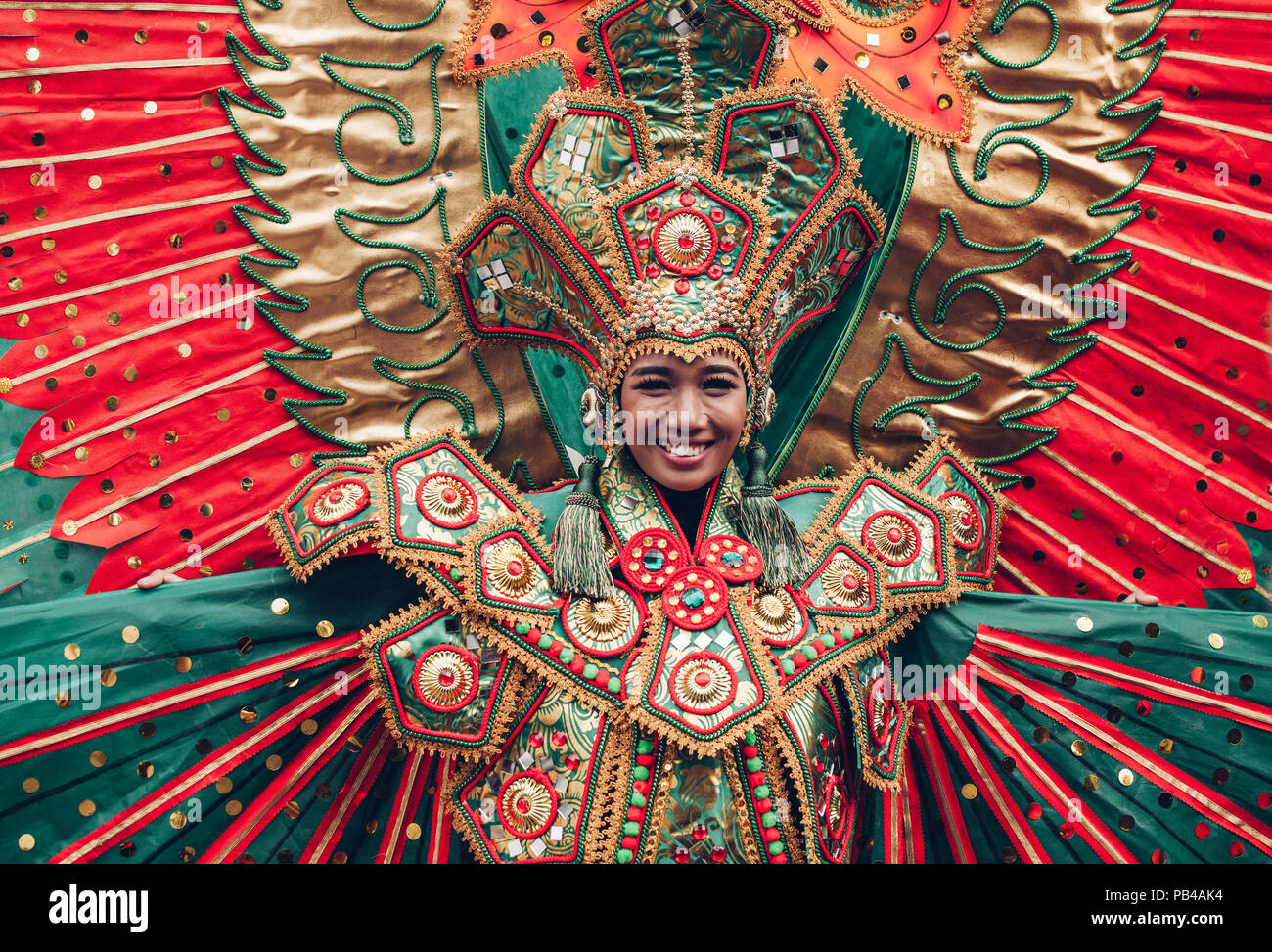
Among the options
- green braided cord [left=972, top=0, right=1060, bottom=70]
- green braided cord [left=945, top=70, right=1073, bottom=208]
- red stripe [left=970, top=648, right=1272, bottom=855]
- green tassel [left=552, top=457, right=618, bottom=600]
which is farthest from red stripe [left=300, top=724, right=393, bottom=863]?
green braided cord [left=972, top=0, right=1060, bottom=70]

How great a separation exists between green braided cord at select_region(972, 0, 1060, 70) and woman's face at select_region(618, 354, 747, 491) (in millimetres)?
1315

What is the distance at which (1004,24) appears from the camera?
3852 mm

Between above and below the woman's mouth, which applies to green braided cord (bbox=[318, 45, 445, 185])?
above

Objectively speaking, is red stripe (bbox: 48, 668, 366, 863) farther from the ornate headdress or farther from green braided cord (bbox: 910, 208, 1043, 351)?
green braided cord (bbox: 910, 208, 1043, 351)

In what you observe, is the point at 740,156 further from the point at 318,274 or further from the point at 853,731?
the point at 853,731

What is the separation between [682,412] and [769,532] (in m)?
0.42

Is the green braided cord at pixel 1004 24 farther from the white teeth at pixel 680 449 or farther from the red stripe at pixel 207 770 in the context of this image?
the red stripe at pixel 207 770

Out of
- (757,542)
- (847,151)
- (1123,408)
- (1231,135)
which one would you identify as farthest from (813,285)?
(1231,135)

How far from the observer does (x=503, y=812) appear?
3.30 m

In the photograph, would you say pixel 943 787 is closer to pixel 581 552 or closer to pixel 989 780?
pixel 989 780

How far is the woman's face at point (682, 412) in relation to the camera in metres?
3.29

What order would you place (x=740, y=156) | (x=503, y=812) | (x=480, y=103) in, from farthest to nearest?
1. (x=480, y=103)
2. (x=740, y=156)
3. (x=503, y=812)

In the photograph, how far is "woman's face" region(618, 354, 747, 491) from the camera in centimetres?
329

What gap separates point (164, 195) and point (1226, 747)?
322cm
